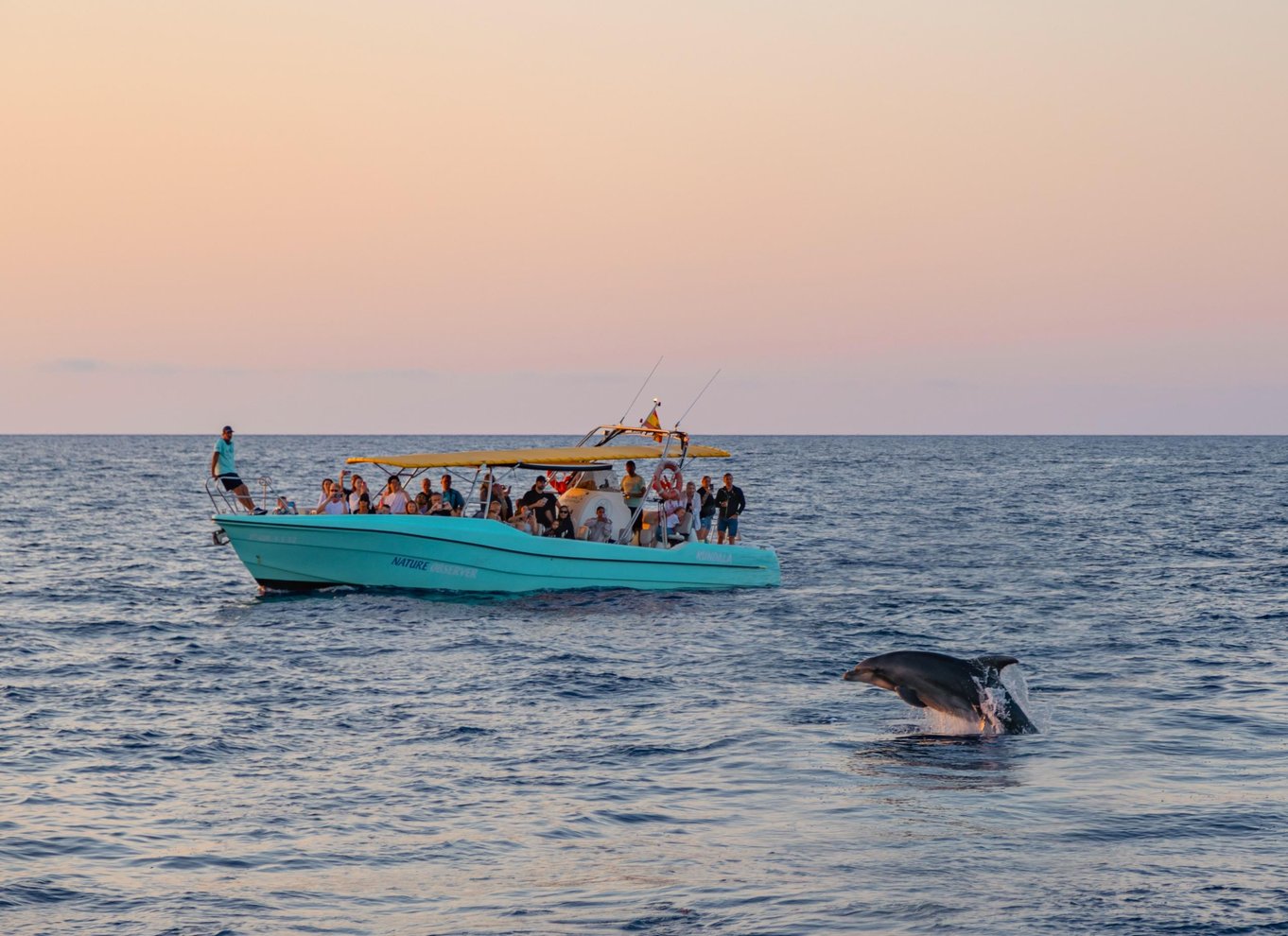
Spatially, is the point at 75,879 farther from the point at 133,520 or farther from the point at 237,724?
the point at 133,520

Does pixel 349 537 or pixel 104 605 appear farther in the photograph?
pixel 104 605

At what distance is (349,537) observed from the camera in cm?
2642

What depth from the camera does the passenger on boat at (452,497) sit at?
27891 millimetres

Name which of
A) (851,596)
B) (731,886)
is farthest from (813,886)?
(851,596)

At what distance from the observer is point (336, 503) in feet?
90.0

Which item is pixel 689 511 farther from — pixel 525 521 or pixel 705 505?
pixel 525 521

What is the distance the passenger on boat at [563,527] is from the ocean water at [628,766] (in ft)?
4.86

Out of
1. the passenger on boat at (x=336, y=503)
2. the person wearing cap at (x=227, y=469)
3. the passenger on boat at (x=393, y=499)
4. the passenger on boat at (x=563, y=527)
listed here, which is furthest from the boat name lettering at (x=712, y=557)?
the person wearing cap at (x=227, y=469)

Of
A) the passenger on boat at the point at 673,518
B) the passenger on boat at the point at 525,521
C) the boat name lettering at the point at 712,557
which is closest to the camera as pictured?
the passenger on boat at the point at 525,521

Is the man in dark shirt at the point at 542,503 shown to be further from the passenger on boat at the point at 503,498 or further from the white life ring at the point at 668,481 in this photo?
the white life ring at the point at 668,481

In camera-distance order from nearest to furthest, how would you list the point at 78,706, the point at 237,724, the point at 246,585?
1. the point at 237,724
2. the point at 78,706
3. the point at 246,585

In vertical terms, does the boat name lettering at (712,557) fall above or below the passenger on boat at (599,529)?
below

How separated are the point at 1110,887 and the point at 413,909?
16.2ft

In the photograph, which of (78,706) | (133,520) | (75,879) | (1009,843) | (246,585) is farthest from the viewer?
(133,520)
